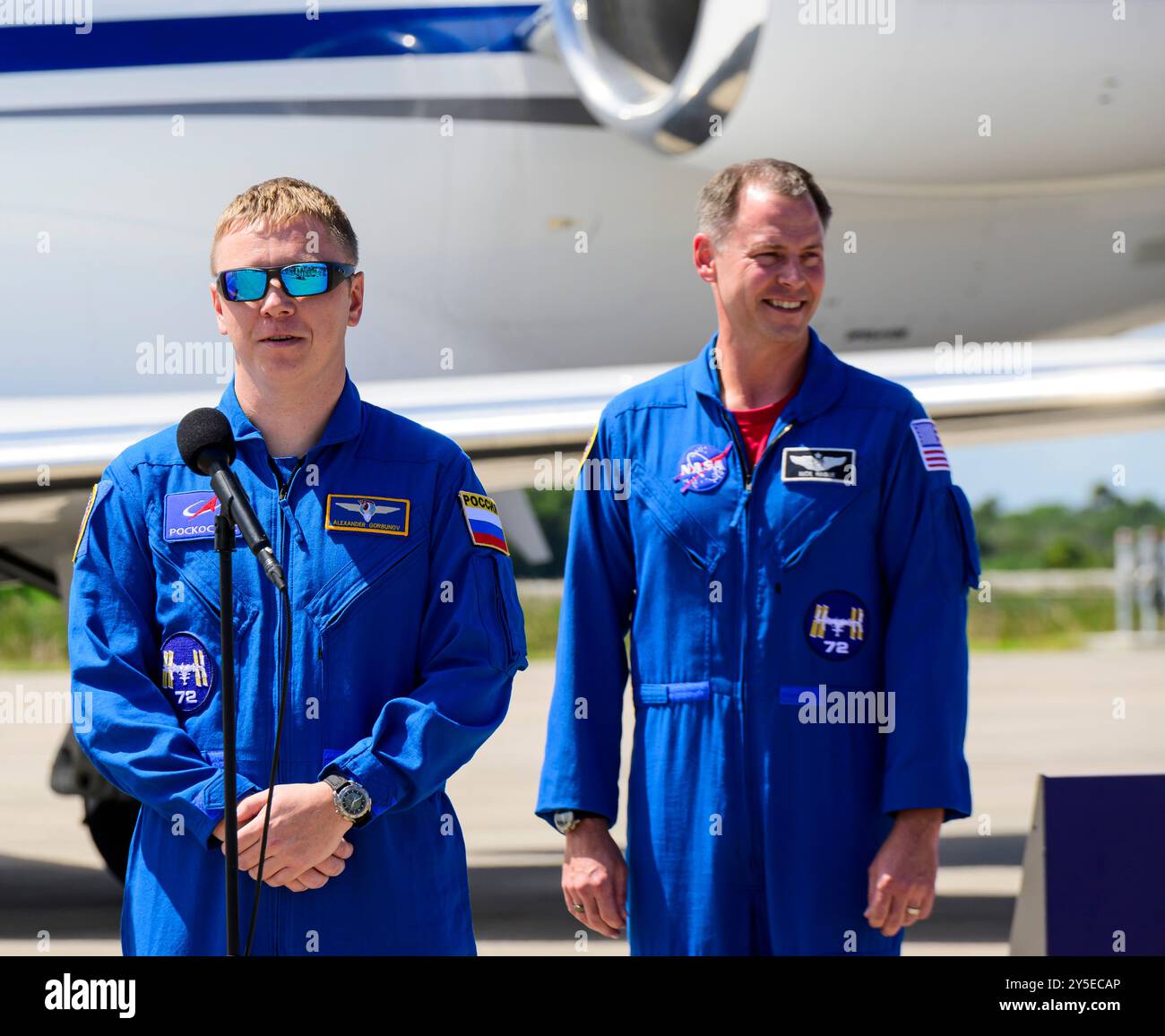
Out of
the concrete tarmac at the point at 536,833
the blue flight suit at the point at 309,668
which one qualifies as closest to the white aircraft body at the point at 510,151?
the concrete tarmac at the point at 536,833

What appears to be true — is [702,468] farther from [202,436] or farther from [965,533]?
[202,436]

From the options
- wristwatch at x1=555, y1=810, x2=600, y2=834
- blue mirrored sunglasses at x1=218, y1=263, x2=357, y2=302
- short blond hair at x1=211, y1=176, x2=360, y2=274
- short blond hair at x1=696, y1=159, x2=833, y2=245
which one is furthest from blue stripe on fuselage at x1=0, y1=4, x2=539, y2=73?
wristwatch at x1=555, y1=810, x2=600, y2=834

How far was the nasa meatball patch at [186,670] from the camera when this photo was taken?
2680mm

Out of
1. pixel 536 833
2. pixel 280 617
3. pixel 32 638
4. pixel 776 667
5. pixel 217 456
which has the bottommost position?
pixel 536 833

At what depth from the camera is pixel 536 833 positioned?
927cm

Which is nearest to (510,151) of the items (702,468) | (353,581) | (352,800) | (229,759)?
(702,468)

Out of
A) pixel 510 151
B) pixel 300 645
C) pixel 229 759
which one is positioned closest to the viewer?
pixel 229 759

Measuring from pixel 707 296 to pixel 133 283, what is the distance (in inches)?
94.6

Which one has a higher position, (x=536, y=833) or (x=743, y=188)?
(x=743, y=188)

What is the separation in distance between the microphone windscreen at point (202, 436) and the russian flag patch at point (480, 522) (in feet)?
1.50

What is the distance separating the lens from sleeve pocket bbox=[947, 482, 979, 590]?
9.62 feet

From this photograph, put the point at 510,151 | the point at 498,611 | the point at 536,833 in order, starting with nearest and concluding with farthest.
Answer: the point at 498,611 → the point at 510,151 → the point at 536,833

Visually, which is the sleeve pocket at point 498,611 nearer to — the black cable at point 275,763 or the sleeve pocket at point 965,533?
the black cable at point 275,763

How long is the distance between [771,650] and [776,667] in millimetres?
30
